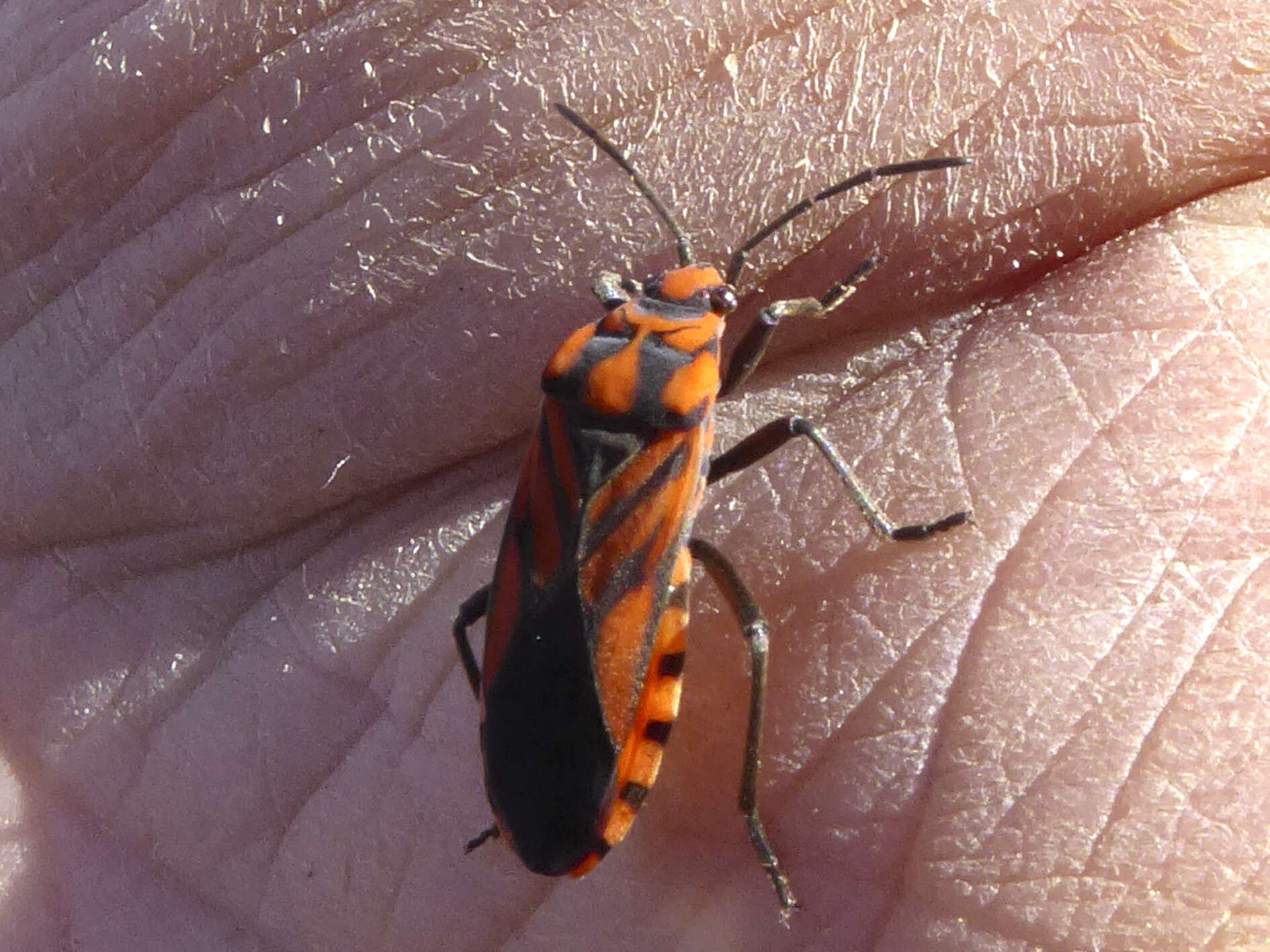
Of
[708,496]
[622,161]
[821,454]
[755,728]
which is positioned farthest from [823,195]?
[755,728]

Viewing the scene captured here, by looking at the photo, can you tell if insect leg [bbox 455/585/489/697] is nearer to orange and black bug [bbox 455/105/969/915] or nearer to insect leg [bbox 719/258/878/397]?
orange and black bug [bbox 455/105/969/915]

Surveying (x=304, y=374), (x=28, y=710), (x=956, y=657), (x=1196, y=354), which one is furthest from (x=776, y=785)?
(x=28, y=710)

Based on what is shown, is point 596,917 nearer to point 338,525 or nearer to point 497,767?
point 497,767

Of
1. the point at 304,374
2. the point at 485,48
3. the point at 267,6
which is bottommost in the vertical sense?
the point at 304,374

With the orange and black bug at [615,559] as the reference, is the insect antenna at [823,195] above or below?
above

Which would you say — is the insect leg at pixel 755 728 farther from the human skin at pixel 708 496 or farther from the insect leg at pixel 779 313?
the insect leg at pixel 779 313

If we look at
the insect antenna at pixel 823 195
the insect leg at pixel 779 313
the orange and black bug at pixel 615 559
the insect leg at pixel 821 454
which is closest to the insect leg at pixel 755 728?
the orange and black bug at pixel 615 559

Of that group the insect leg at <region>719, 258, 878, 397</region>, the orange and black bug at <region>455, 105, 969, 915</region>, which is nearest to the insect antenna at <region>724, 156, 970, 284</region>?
the orange and black bug at <region>455, 105, 969, 915</region>
